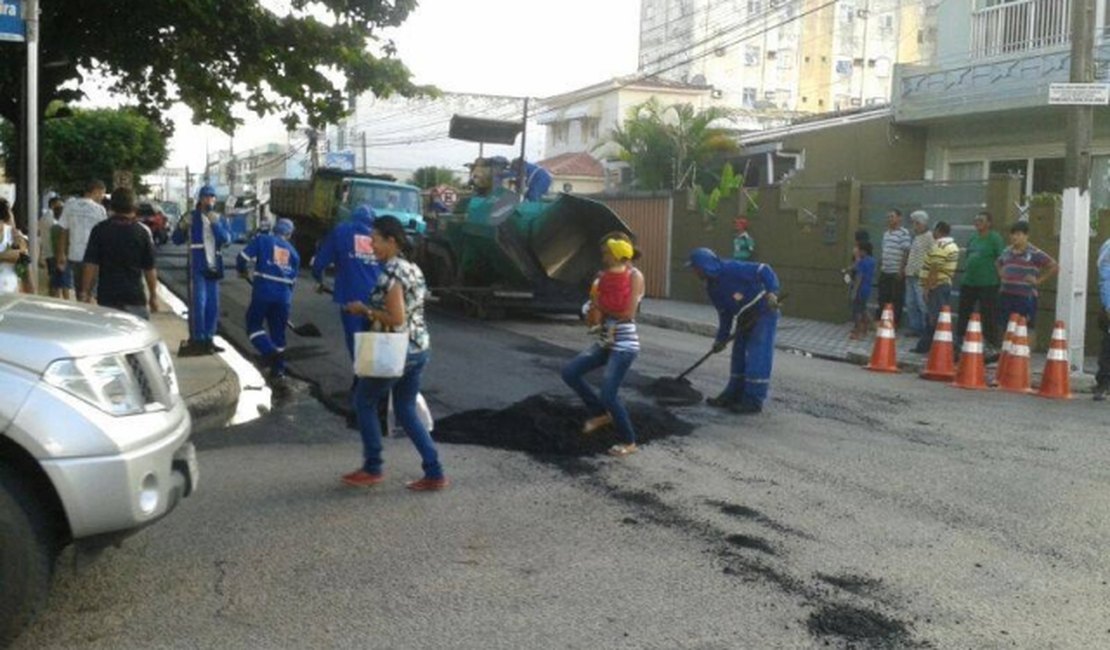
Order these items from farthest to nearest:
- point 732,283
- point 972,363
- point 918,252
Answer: point 918,252 < point 972,363 < point 732,283

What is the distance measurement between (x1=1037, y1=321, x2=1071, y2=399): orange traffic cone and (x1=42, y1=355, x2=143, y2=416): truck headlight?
1001 cm

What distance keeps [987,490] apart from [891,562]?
1.99 m

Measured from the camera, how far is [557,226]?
17.3 m

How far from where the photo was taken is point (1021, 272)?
13.6 metres

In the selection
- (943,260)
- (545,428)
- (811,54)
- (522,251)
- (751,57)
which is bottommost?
(545,428)

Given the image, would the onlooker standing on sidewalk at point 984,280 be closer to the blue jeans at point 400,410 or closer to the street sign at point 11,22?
the blue jeans at point 400,410

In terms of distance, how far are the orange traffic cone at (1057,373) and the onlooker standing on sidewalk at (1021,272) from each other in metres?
1.19

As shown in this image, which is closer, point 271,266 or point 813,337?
point 271,266

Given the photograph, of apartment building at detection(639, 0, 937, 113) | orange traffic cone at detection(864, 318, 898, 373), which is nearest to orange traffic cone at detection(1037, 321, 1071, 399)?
orange traffic cone at detection(864, 318, 898, 373)

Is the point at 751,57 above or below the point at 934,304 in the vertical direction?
above

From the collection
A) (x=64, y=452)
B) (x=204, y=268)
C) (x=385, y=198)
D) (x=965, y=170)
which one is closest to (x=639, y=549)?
(x=64, y=452)

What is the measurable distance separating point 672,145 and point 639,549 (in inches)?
1111

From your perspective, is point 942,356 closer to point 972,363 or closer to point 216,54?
point 972,363

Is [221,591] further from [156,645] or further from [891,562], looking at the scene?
[891,562]
